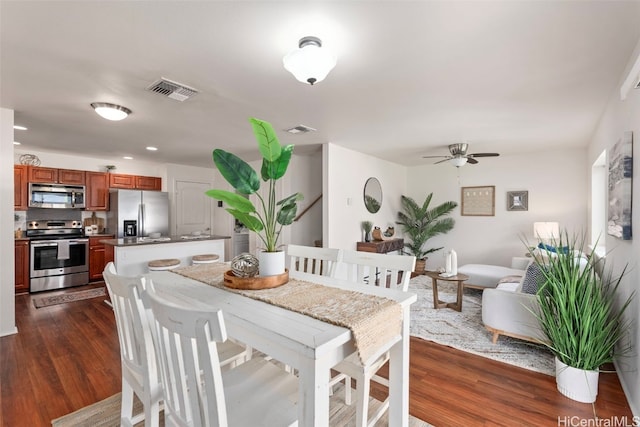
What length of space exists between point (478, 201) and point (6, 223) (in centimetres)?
683

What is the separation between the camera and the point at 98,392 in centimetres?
199

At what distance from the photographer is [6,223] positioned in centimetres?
286

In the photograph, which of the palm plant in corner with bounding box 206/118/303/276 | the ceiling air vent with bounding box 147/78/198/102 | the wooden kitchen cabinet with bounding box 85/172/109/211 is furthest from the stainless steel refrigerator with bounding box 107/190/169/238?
the palm plant in corner with bounding box 206/118/303/276

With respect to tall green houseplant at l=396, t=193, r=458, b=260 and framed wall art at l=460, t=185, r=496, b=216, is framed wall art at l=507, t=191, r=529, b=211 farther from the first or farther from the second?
tall green houseplant at l=396, t=193, r=458, b=260

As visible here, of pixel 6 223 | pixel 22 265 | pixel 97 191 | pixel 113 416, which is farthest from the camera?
pixel 97 191

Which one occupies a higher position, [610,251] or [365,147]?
[365,147]

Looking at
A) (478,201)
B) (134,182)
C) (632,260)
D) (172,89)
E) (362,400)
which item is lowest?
(362,400)

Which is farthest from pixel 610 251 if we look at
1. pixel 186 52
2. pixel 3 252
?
pixel 3 252

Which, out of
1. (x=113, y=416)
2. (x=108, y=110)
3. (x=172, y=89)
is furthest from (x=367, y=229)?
(x=113, y=416)

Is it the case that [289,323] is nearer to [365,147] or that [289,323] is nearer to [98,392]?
[98,392]

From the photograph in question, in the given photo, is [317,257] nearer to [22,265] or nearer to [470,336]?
[470,336]

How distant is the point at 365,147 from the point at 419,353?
3.13m

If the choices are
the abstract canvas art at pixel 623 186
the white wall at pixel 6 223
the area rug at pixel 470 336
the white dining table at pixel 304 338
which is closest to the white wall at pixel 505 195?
the area rug at pixel 470 336

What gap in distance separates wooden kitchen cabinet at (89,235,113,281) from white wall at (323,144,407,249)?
13.0 feet
